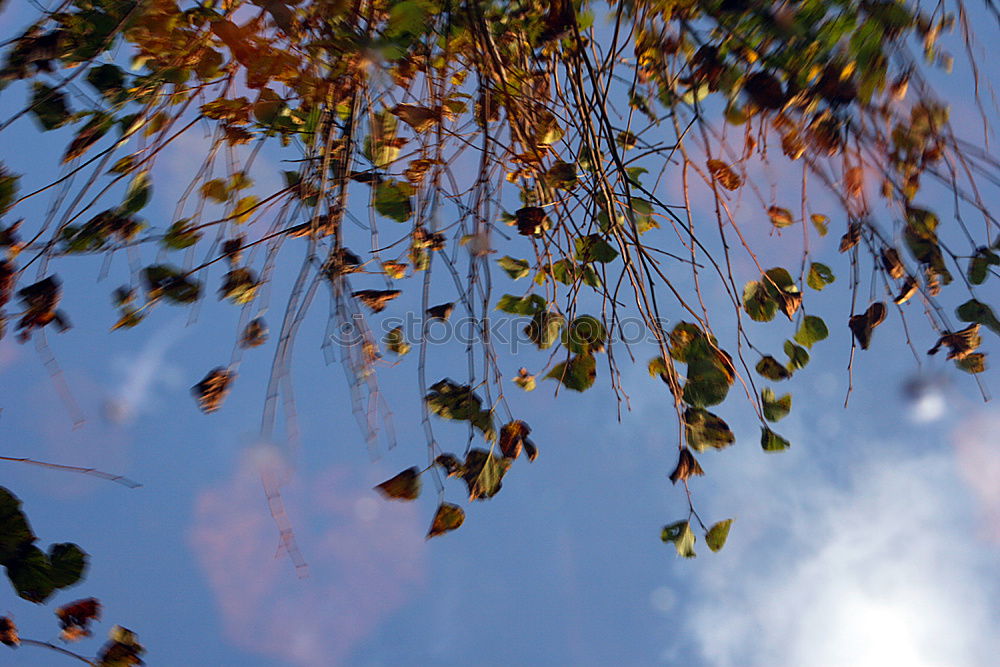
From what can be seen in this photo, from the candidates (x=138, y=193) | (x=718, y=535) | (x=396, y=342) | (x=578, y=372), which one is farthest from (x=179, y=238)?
(x=718, y=535)

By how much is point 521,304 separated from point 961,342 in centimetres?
56

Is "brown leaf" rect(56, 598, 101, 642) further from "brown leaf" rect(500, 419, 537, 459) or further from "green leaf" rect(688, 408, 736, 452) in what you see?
"green leaf" rect(688, 408, 736, 452)

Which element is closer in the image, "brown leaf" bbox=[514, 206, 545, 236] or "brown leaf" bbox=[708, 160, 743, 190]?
"brown leaf" bbox=[514, 206, 545, 236]

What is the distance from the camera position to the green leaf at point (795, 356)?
97 cm

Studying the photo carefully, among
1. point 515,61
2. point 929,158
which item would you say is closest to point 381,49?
point 515,61

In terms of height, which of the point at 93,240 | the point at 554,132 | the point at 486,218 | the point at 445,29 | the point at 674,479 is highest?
the point at 554,132

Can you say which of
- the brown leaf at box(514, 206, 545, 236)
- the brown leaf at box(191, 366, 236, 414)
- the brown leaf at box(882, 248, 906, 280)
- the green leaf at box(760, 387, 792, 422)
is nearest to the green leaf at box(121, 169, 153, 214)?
the brown leaf at box(191, 366, 236, 414)

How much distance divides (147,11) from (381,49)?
13.3 inches

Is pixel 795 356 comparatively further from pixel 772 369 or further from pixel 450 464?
pixel 450 464

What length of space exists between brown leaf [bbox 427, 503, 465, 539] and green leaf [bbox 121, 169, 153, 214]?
1.82 feet

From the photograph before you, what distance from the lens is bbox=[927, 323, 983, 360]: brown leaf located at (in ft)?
2.85

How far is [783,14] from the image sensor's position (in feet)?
2.37

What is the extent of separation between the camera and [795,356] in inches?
38.6

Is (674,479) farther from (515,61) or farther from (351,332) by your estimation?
(515,61)
